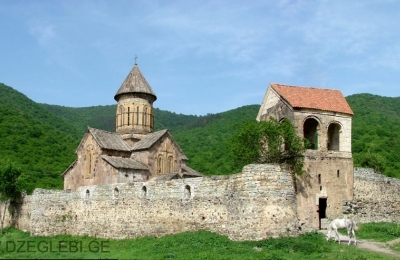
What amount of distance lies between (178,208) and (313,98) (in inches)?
229

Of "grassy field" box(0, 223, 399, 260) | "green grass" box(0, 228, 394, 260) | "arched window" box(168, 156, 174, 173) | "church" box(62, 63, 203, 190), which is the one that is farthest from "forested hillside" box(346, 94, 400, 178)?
"green grass" box(0, 228, 394, 260)

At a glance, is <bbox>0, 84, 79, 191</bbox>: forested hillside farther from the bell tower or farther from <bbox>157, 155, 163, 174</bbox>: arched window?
<bbox>157, 155, 163, 174</bbox>: arched window

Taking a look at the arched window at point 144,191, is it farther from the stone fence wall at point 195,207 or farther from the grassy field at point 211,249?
the grassy field at point 211,249

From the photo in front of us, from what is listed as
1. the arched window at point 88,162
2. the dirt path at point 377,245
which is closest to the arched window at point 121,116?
the arched window at point 88,162

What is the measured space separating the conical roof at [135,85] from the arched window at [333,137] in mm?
8989

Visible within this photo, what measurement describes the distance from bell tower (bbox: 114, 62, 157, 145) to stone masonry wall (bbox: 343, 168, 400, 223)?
31.5 feet

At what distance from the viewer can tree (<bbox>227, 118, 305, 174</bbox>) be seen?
1462cm

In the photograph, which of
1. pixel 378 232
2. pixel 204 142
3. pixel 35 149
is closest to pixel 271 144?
pixel 378 232

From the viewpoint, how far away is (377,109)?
3931cm

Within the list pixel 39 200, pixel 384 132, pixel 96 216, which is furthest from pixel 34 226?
pixel 384 132

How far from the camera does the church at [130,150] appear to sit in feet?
63.7

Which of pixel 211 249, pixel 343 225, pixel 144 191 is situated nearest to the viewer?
pixel 211 249

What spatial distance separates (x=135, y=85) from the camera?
2223cm

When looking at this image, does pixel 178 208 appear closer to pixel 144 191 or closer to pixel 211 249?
pixel 144 191
